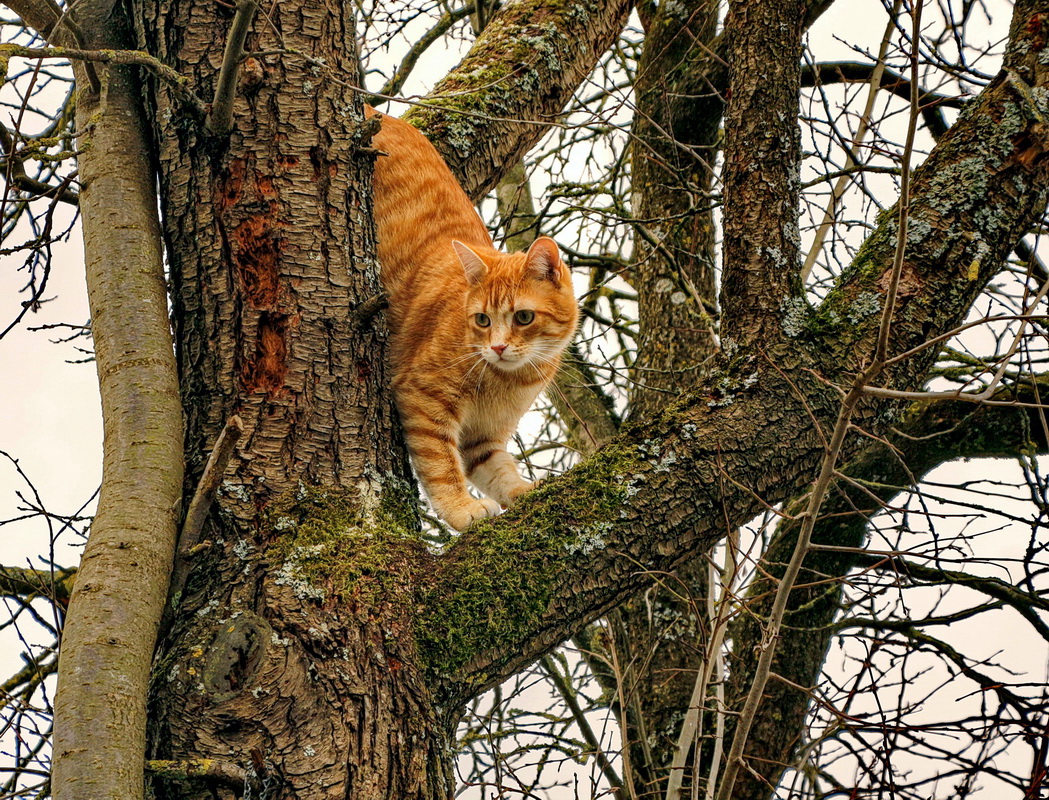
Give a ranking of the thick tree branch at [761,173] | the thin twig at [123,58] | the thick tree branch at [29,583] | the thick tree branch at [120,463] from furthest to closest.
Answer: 1. the thick tree branch at [29,583]
2. the thick tree branch at [761,173]
3. the thin twig at [123,58]
4. the thick tree branch at [120,463]

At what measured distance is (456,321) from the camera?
3.77 meters

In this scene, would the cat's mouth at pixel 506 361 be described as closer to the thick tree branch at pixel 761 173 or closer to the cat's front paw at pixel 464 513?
the cat's front paw at pixel 464 513

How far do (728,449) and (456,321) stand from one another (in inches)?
70.4

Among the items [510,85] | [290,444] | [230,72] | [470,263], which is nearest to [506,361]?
[470,263]

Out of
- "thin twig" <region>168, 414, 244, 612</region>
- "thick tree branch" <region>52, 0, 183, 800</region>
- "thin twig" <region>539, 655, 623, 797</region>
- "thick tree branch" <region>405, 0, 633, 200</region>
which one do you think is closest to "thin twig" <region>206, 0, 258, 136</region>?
"thick tree branch" <region>52, 0, 183, 800</region>

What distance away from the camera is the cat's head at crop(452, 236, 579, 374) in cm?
371

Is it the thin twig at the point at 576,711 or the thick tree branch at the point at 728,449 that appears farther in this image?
the thin twig at the point at 576,711

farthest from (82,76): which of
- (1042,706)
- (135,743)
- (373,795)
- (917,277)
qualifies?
(1042,706)

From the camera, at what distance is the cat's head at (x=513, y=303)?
12.2ft

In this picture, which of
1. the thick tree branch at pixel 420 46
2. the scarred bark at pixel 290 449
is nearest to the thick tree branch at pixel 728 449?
the scarred bark at pixel 290 449

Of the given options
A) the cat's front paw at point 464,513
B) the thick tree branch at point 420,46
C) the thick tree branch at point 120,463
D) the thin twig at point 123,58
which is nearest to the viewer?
the thick tree branch at point 120,463

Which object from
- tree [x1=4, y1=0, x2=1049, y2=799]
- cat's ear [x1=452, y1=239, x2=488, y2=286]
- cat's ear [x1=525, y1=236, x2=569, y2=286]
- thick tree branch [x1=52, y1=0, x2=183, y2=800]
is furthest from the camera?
cat's ear [x1=525, y1=236, x2=569, y2=286]

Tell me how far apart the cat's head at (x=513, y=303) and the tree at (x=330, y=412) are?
3.90ft

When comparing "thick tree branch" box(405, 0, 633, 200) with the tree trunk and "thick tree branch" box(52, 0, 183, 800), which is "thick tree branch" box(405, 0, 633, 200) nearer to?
the tree trunk
